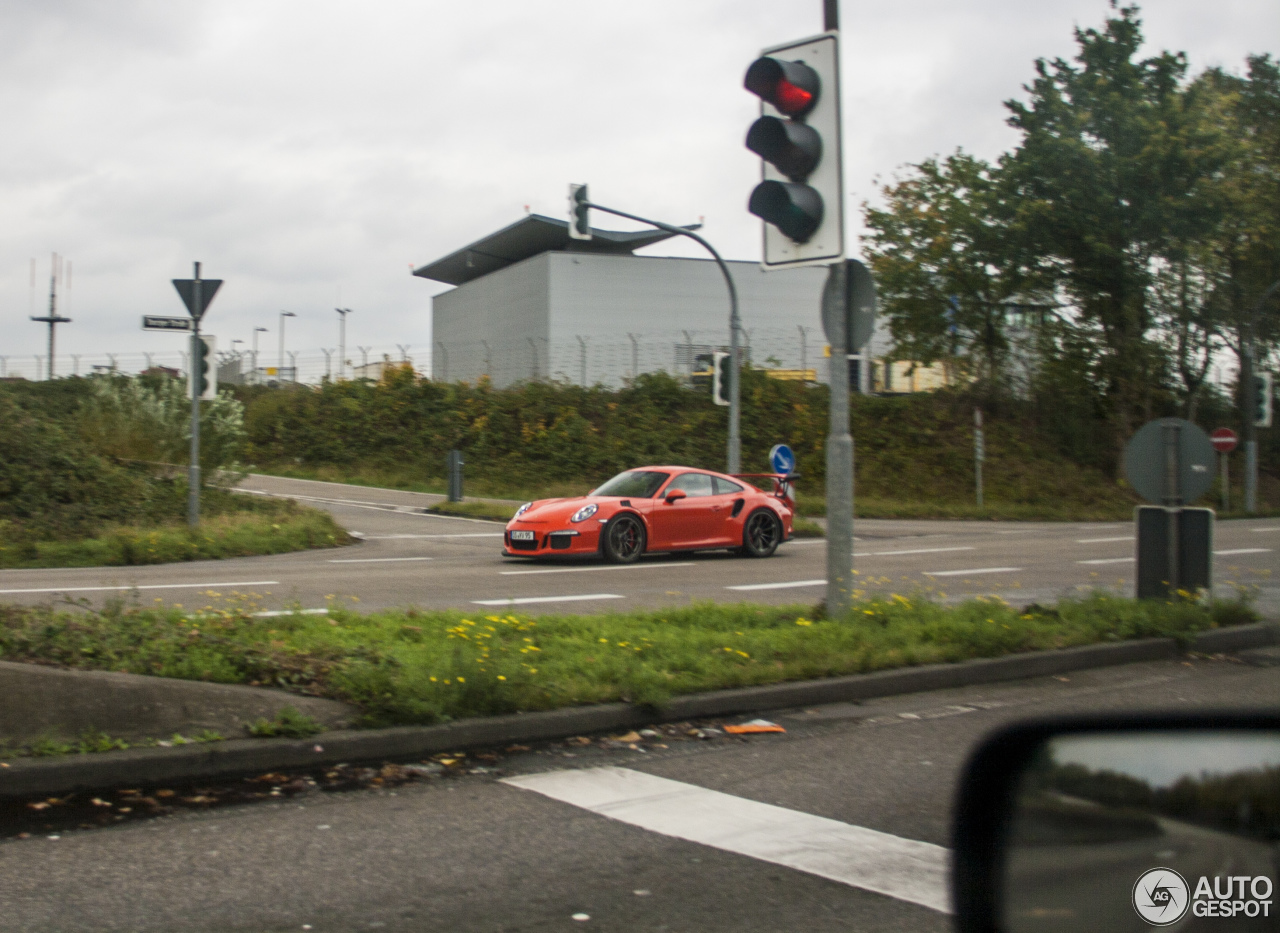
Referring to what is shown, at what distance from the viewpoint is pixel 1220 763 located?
59.2 inches

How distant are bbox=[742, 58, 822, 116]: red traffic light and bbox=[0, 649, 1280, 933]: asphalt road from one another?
14.2 ft

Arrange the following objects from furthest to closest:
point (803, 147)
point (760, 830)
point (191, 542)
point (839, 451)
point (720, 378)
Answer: point (720, 378)
point (191, 542)
point (839, 451)
point (803, 147)
point (760, 830)

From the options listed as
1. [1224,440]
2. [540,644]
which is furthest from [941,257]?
[540,644]

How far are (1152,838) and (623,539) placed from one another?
1429cm

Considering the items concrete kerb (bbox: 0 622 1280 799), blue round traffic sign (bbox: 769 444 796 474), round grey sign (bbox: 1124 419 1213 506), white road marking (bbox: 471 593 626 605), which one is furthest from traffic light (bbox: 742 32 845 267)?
blue round traffic sign (bbox: 769 444 796 474)

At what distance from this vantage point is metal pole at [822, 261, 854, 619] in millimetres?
8312

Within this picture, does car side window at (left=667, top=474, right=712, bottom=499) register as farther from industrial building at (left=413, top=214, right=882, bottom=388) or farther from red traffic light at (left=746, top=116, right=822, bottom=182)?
industrial building at (left=413, top=214, right=882, bottom=388)

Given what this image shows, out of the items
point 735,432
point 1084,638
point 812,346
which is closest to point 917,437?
point 812,346

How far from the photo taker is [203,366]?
54.6 ft

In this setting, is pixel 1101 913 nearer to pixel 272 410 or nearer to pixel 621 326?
pixel 272 410

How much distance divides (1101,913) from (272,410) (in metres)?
42.7

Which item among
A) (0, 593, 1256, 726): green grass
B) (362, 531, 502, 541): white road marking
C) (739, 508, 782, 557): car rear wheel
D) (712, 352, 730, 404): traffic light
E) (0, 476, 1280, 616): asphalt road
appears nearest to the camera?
(0, 593, 1256, 726): green grass

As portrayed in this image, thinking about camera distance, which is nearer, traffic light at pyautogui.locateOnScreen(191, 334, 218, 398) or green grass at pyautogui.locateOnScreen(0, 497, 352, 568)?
green grass at pyautogui.locateOnScreen(0, 497, 352, 568)

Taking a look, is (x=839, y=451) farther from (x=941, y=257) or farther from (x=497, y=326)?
(x=497, y=326)
